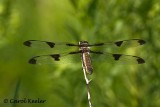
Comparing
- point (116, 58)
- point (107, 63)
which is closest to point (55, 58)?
point (116, 58)

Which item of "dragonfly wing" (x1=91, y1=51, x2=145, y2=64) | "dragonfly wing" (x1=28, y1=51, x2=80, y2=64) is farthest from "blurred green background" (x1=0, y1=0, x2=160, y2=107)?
"dragonfly wing" (x1=28, y1=51, x2=80, y2=64)

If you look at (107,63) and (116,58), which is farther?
(107,63)

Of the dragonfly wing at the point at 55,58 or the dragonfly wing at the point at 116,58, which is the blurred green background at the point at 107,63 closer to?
the dragonfly wing at the point at 116,58

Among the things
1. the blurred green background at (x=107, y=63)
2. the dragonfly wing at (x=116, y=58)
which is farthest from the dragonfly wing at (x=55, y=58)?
the blurred green background at (x=107, y=63)

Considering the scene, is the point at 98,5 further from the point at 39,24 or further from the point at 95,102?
the point at 39,24

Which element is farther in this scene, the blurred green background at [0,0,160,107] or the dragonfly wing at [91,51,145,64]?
the blurred green background at [0,0,160,107]

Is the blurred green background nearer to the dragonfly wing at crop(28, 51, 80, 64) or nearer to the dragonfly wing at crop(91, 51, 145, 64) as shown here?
the dragonfly wing at crop(91, 51, 145, 64)

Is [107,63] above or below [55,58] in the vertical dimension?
above

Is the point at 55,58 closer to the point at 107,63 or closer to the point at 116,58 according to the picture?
the point at 116,58

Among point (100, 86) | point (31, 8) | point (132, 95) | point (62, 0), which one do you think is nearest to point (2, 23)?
point (62, 0)

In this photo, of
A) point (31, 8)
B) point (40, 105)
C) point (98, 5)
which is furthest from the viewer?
point (31, 8)

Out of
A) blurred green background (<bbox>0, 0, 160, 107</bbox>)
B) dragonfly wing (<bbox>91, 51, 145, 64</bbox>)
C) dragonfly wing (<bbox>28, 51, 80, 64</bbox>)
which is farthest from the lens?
blurred green background (<bbox>0, 0, 160, 107</bbox>)
